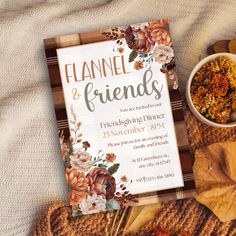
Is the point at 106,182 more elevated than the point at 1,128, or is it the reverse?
the point at 1,128

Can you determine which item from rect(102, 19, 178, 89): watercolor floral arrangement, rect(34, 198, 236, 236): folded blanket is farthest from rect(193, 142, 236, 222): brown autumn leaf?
rect(102, 19, 178, 89): watercolor floral arrangement

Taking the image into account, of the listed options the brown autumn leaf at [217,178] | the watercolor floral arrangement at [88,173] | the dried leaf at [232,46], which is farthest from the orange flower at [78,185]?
the dried leaf at [232,46]

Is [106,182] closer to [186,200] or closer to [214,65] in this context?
[186,200]

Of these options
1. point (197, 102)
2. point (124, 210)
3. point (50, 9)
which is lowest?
point (124, 210)

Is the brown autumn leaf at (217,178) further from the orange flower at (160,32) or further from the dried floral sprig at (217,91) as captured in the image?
the orange flower at (160,32)

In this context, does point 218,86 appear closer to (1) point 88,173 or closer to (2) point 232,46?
(2) point 232,46

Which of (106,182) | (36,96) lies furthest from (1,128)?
(106,182)
